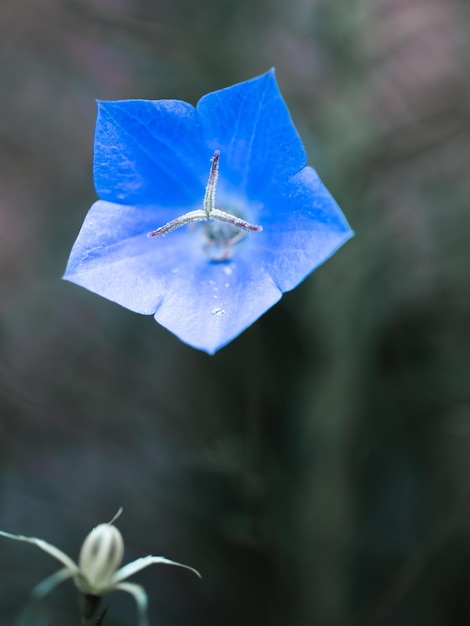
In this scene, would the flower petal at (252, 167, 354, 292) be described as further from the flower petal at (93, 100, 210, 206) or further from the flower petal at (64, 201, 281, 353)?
the flower petal at (93, 100, 210, 206)

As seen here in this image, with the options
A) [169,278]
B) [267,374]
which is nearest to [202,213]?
[169,278]

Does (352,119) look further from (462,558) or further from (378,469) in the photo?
(462,558)

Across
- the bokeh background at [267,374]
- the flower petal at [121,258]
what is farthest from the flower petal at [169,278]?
the bokeh background at [267,374]

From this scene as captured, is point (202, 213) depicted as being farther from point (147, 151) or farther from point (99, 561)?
point (99, 561)

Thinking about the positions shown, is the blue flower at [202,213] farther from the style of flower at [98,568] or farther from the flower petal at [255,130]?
the style of flower at [98,568]

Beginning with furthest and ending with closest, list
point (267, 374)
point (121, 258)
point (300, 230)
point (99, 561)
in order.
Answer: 1. point (267, 374)
2. point (121, 258)
3. point (300, 230)
4. point (99, 561)

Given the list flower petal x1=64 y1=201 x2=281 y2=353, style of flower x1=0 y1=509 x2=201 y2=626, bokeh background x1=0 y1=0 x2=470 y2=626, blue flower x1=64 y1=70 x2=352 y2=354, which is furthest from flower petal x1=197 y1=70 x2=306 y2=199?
style of flower x1=0 y1=509 x2=201 y2=626

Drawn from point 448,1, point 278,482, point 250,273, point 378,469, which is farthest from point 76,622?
point 448,1
